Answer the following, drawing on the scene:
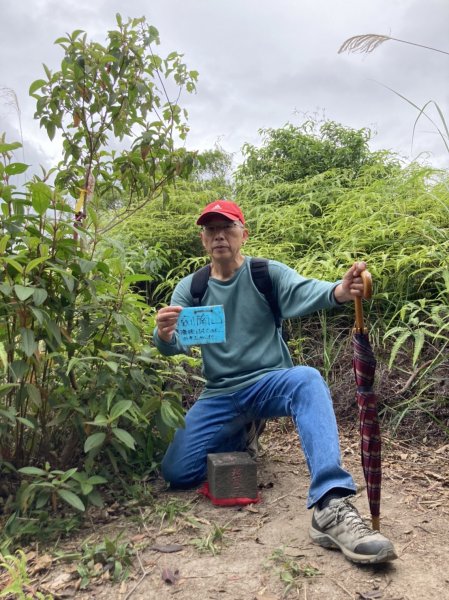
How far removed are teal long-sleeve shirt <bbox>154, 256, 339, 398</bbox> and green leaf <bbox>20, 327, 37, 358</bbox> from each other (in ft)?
2.95

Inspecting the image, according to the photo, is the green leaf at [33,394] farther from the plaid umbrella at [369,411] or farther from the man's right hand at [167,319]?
the plaid umbrella at [369,411]

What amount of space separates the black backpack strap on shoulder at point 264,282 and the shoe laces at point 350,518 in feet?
3.18

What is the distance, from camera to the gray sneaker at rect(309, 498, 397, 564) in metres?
1.86

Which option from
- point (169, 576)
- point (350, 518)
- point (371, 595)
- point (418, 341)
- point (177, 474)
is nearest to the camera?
point (371, 595)

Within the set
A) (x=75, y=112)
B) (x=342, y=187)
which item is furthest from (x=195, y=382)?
(x=342, y=187)

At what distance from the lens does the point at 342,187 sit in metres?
5.75

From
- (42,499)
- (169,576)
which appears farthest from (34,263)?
(169,576)

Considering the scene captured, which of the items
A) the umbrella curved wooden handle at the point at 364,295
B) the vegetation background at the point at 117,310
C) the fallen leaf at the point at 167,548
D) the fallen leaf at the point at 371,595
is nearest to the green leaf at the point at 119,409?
the vegetation background at the point at 117,310

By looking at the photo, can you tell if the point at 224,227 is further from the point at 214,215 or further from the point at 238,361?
the point at 238,361

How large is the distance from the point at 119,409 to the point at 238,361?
0.72 m

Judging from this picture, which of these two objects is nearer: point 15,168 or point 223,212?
point 15,168

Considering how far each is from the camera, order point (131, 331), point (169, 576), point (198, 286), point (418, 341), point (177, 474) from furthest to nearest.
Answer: point (418, 341) < point (198, 286) < point (177, 474) < point (131, 331) < point (169, 576)

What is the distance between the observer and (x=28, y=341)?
→ 2.04 metres

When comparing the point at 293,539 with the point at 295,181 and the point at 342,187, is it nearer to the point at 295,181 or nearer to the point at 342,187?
the point at 342,187
